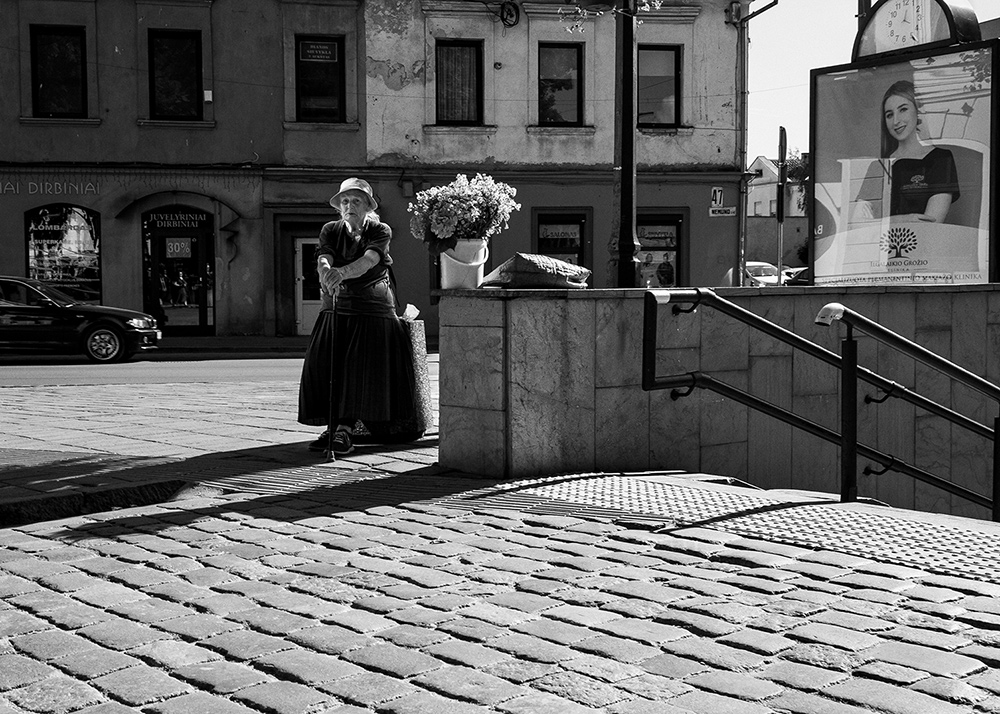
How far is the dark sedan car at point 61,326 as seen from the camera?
20.6 metres

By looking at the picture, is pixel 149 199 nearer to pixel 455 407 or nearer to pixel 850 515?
pixel 455 407

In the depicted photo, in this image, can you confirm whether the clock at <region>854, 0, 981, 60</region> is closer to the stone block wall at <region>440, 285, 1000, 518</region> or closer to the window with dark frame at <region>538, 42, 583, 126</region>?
the stone block wall at <region>440, 285, 1000, 518</region>

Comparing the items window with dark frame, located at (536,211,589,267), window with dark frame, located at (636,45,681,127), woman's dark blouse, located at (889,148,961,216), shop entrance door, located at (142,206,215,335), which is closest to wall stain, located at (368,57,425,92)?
window with dark frame, located at (536,211,589,267)

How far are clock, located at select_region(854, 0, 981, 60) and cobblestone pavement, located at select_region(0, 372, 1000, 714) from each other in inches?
236

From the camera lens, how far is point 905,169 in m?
11.6

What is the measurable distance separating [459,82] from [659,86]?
4.86m

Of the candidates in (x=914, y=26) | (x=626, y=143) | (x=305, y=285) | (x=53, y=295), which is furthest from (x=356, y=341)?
(x=305, y=285)

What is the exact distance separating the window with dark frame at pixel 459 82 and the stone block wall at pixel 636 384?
20.3 m

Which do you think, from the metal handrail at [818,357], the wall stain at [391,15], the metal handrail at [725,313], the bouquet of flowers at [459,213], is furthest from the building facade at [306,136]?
the metal handrail at [725,313]

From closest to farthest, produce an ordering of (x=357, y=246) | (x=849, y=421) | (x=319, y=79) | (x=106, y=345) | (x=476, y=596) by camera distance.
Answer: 1. (x=476, y=596)
2. (x=849, y=421)
3. (x=357, y=246)
4. (x=106, y=345)
5. (x=319, y=79)

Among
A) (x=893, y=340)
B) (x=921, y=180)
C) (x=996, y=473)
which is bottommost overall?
(x=996, y=473)

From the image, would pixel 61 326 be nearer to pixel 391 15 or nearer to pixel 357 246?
pixel 391 15

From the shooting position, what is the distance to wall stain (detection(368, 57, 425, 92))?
2802cm

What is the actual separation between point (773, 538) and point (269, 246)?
23.5 meters
